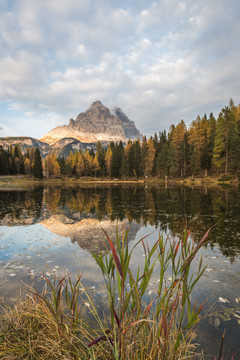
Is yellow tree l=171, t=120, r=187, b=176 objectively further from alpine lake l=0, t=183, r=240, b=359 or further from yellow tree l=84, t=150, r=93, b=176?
alpine lake l=0, t=183, r=240, b=359

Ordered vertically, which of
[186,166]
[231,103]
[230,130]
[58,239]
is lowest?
[58,239]

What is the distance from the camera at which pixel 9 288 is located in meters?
6.05

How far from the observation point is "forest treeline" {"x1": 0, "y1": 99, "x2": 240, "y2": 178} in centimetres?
5400

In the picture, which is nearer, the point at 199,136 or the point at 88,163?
the point at 199,136

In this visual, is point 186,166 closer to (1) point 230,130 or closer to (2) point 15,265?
(1) point 230,130

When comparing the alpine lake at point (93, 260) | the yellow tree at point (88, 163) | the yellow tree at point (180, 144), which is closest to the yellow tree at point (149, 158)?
the yellow tree at point (180, 144)

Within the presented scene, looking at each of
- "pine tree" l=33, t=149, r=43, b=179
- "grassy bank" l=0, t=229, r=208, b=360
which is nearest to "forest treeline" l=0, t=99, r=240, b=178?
"pine tree" l=33, t=149, r=43, b=179

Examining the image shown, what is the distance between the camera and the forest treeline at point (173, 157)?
54000mm

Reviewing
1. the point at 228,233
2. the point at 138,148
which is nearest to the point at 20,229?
the point at 228,233

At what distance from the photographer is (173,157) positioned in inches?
2547

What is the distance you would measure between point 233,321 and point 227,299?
98 cm

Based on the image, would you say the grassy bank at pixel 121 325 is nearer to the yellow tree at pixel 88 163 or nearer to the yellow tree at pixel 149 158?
the yellow tree at pixel 149 158

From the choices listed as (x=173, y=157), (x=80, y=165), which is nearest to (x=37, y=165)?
(x=80, y=165)

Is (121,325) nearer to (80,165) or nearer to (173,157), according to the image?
(173,157)
